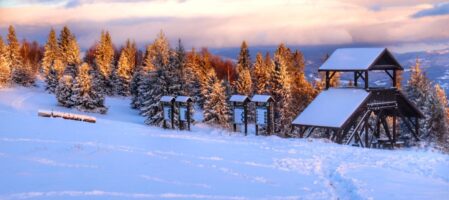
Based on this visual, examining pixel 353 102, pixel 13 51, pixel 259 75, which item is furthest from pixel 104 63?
pixel 353 102

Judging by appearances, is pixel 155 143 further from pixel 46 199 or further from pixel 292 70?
pixel 292 70

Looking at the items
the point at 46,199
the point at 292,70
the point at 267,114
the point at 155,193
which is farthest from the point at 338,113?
the point at 292,70

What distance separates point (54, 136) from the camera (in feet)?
72.0

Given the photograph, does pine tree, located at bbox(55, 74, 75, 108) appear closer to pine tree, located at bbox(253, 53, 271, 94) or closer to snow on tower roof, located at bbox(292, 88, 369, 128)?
pine tree, located at bbox(253, 53, 271, 94)

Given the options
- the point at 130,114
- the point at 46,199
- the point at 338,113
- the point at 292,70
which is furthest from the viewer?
the point at 292,70


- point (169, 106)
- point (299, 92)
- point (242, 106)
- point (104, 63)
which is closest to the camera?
point (242, 106)

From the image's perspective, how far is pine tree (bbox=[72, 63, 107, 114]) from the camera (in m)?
49.8

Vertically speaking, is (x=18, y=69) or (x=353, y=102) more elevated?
(x=18, y=69)

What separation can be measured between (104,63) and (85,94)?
2543 cm

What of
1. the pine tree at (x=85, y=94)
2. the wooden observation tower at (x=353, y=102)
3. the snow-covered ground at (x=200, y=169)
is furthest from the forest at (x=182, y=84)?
the snow-covered ground at (x=200, y=169)

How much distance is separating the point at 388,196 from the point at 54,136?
1657cm

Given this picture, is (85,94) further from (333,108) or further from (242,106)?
(333,108)

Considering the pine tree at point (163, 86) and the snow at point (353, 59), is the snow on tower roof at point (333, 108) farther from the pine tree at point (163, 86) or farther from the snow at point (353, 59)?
the pine tree at point (163, 86)

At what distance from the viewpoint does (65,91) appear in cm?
5191
